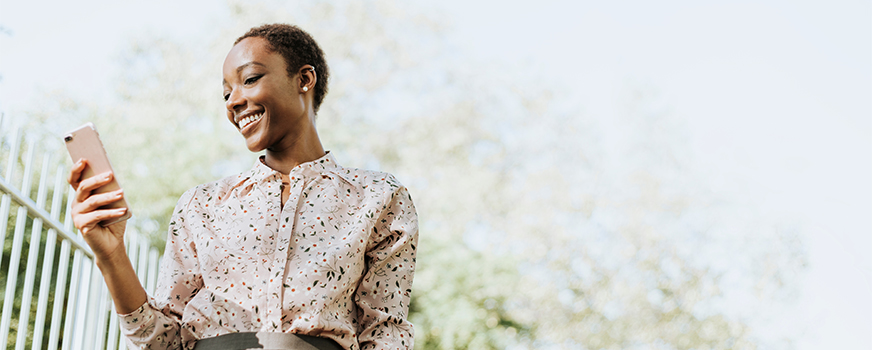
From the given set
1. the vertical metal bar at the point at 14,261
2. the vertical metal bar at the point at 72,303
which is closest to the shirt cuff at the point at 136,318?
the vertical metal bar at the point at 14,261

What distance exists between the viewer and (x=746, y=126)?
1164 centimetres

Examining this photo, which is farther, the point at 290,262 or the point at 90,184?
the point at 290,262

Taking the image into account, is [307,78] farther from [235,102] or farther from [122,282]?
[122,282]

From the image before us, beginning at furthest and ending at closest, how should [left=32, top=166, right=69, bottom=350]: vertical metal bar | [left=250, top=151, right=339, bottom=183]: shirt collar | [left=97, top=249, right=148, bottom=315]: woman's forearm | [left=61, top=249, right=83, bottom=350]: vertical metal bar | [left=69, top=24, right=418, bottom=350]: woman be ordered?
[left=61, top=249, right=83, bottom=350]: vertical metal bar
[left=32, top=166, right=69, bottom=350]: vertical metal bar
[left=250, top=151, right=339, bottom=183]: shirt collar
[left=69, top=24, right=418, bottom=350]: woman
[left=97, top=249, right=148, bottom=315]: woman's forearm

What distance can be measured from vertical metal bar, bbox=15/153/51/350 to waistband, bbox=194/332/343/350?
132cm

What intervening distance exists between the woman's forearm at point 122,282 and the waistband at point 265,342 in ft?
0.58

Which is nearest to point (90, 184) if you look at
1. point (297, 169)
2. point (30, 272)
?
point (297, 169)

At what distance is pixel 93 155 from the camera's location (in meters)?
1.36

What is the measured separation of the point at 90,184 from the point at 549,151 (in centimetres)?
1031

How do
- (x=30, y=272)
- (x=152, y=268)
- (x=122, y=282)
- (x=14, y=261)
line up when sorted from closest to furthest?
(x=122, y=282)
(x=14, y=261)
(x=30, y=272)
(x=152, y=268)

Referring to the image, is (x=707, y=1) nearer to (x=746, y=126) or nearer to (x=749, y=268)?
(x=746, y=126)

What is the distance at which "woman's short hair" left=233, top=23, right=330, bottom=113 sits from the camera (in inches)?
73.4

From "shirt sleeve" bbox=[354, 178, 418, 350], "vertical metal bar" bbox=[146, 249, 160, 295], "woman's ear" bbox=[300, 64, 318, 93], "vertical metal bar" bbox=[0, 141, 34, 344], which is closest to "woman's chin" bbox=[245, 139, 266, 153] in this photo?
"woman's ear" bbox=[300, 64, 318, 93]

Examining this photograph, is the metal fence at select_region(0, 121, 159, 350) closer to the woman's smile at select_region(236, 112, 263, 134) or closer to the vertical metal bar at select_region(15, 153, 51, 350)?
the vertical metal bar at select_region(15, 153, 51, 350)
